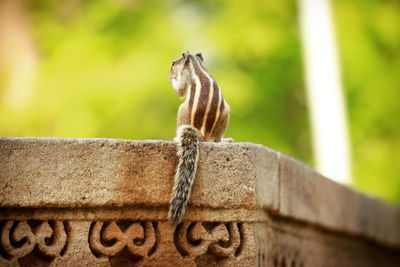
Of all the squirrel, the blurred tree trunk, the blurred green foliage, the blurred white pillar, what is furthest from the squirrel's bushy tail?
the blurred tree trunk

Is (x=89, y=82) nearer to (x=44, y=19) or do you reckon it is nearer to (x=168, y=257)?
(x=44, y=19)

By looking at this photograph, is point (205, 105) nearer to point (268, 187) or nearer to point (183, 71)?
point (183, 71)

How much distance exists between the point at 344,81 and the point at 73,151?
44.1ft

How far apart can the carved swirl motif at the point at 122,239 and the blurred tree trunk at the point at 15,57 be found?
35.0 feet

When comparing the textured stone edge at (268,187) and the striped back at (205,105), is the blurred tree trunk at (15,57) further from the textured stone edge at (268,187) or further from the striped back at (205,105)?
the striped back at (205,105)

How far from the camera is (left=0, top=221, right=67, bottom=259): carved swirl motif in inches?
150

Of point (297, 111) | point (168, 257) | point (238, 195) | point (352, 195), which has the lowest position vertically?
point (168, 257)

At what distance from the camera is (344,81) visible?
17.0 m

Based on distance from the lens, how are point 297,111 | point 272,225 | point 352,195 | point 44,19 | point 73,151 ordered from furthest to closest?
point 297,111, point 44,19, point 352,195, point 272,225, point 73,151

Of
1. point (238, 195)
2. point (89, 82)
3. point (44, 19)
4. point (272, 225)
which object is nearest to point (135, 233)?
point (238, 195)

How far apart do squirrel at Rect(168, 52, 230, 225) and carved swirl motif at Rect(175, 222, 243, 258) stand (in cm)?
12

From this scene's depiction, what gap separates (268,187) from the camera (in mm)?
4281

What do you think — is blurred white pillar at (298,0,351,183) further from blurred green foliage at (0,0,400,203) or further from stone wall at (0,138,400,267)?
stone wall at (0,138,400,267)

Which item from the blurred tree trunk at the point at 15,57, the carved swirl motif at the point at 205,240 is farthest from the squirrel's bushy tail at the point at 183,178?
the blurred tree trunk at the point at 15,57
